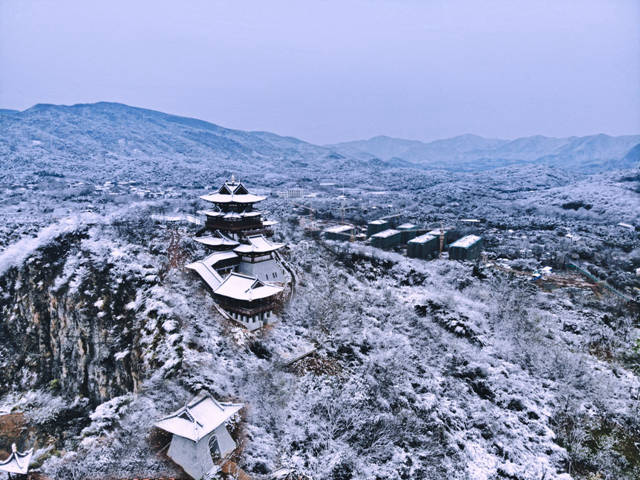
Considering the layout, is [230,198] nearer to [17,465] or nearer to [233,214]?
[233,214]

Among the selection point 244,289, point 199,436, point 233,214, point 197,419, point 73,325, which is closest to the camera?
point 199,436

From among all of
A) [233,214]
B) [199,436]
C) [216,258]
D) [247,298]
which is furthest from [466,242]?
[199,436]

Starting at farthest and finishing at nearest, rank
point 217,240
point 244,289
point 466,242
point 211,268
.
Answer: point 466,242 < point 217,240 < point 211,268 < point 244,289

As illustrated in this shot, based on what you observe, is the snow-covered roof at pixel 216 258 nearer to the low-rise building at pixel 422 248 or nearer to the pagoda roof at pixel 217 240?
the pagoda roof at pixel 217 240

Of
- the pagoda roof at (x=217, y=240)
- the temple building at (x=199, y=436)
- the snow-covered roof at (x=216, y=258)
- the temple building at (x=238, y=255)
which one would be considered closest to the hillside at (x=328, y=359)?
the temple building at (x=199, y=436)

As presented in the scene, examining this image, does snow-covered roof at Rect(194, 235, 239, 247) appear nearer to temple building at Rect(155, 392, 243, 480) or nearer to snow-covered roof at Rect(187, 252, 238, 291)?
snow-covered roof at Rect(187, 252, 238, 291)

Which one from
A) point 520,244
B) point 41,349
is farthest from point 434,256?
point 41,349

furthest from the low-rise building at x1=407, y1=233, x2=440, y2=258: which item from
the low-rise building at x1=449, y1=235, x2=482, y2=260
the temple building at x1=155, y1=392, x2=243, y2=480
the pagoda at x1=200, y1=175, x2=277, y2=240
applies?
the temple building at x1=155, y1=392, x2=243, y2=480

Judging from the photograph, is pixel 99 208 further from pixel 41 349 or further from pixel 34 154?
pixel 34 154
